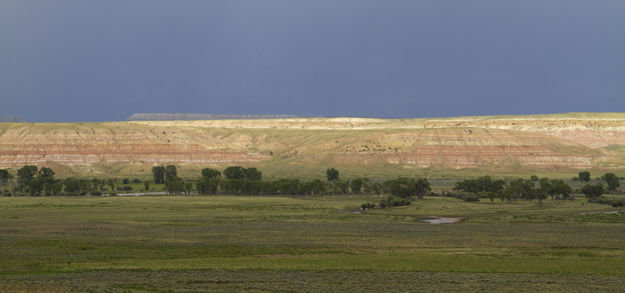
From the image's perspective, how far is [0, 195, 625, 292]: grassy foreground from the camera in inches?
1521

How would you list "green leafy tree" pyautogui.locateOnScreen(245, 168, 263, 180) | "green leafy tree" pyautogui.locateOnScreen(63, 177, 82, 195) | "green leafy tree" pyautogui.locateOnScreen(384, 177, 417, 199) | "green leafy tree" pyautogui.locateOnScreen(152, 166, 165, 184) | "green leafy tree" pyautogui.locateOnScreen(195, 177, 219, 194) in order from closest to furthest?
"green leafy tree" pyautogui.locateOnScreen(384, 177, 417, 199) < "green leafy tree" pyautogui.locateOnScreen(63, 177, 82, 195) < "green leafy tree" pyautogui.locateOnScreen(195, 177, 219, 194) < "green leafy tree" pyautogui.locateOnScreen(245, 168, 263, 180) < "green leafy tree" pyautogui.locateOnScreen(152, 166, 165, 184)

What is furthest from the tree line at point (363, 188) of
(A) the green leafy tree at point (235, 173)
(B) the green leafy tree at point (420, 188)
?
(A) the green leafy tree at point (235, 173)

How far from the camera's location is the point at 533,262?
46875 mm

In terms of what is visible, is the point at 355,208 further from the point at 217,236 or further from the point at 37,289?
the point at 37,289

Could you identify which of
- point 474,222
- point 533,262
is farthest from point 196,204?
point 533,262

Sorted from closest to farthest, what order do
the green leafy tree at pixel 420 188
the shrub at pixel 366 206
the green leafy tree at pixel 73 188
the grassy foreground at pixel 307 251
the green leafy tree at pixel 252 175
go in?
the grassy foreground at pixel 307 251 < the shrub at pixel 366 206 < the green leafy tree at pixel 420 188 < the green leafy tree at pixel 73 188 < the green leafy tree at pixel 252 175

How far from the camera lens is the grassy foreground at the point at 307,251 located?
38625 mm

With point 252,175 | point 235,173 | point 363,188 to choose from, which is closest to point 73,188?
point 235,173

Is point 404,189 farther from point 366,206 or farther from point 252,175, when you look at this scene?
point 252,175

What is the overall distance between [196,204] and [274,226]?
4033cm

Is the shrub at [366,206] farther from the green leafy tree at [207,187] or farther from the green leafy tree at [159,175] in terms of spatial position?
the green leafy tree at [159,175]

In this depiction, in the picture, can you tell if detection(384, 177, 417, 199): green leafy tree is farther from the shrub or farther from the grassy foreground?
the grassy foreground

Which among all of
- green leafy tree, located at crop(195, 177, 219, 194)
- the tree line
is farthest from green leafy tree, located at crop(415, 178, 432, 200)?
green leafy tree, located at crop(195, 177, 219, 194)

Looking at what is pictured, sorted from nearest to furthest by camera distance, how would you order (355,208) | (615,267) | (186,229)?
(615,267) → (186,229) → (355,208)
